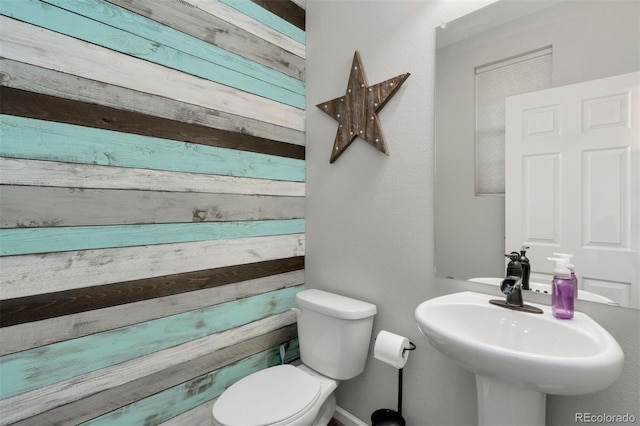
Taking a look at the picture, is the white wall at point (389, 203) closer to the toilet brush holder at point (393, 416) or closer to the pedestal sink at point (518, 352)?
the toilet brush holder at point (393, 416)

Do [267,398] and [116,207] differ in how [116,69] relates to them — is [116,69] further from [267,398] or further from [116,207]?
[267,398]

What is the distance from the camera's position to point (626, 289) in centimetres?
97

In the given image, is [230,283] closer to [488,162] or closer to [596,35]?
[488,162]

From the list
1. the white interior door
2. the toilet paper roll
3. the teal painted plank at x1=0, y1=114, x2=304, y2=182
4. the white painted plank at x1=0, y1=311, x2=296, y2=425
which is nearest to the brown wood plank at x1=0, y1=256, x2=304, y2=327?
the white painted plank at x1=0, y1=311, x2=296, y2=425

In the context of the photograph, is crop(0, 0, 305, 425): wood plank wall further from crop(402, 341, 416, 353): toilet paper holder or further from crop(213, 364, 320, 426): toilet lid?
crop(402, 341, 416, 353): toilet paper holder

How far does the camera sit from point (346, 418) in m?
1.75

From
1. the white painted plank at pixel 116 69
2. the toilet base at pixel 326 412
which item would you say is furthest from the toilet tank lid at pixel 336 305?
the white painted plank at pixel 116 69

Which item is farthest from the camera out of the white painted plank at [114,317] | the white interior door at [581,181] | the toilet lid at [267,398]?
the toilet lid at [267,398]

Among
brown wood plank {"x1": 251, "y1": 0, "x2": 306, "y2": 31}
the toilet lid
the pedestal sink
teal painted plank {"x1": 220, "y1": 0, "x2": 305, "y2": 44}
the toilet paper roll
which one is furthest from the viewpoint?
brown wood plank {"x1": 251, "y1": 0, "x2": 306, "y2": 31}

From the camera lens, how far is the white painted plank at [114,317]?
1.07 meters

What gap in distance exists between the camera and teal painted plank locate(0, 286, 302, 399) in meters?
1.08

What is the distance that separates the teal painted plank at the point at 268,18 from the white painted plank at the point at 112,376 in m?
1.66

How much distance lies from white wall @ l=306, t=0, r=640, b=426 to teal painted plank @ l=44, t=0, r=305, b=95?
32 cm

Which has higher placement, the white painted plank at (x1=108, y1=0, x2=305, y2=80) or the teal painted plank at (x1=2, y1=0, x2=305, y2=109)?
the white painted plank at (x1=108, y1=0, x2=305, y2=80)
